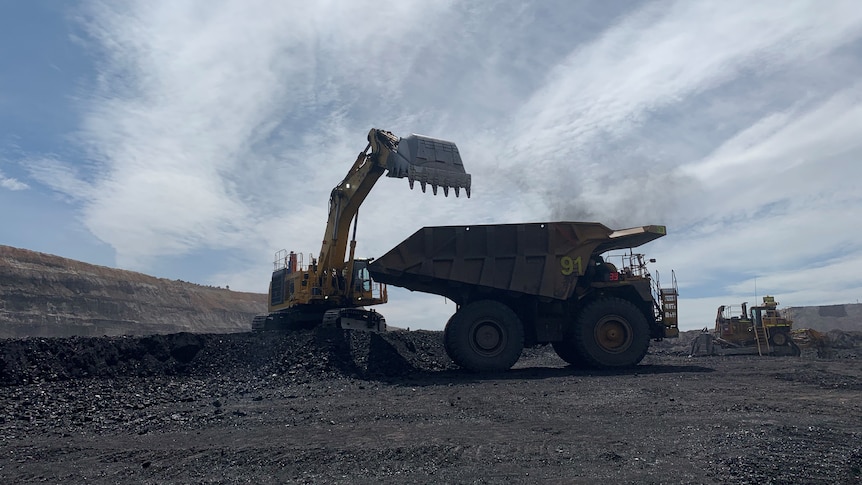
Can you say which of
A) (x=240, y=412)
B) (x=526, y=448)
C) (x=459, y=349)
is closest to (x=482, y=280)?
(x=459, y=349)

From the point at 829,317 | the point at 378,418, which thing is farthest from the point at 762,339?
the point at 829,317

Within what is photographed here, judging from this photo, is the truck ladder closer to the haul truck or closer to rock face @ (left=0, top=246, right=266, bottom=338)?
the haul truck

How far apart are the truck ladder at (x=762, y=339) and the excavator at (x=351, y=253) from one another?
16600 millimetres

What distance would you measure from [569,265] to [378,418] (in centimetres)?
782

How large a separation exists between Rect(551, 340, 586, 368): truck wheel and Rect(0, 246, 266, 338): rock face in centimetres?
3957

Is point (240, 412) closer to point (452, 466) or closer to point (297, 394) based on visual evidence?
point (297, 394)

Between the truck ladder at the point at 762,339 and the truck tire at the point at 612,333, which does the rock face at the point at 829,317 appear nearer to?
the truck ladder at the point at 762,339

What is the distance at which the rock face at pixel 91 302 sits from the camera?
44.8 meters

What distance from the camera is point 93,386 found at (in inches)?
480

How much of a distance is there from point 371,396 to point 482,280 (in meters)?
4.75

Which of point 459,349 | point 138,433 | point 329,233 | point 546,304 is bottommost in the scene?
point 138,433

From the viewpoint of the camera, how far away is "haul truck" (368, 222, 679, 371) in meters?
14.8

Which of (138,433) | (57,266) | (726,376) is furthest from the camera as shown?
(57,266)

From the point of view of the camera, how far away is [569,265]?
15.2 m
